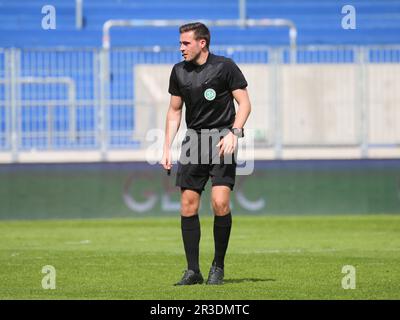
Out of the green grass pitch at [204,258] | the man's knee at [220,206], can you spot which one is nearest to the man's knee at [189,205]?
the man's knee at [220,206]

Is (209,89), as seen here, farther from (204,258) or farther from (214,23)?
(214,23)

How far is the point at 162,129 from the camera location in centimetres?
2114

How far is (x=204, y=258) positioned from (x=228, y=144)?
3.23 meters

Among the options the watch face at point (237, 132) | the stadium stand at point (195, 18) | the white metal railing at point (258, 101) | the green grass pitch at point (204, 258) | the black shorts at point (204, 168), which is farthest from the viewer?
the stadium stand at point (195, 18)

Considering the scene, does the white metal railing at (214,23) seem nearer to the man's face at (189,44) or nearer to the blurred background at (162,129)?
the blurred background at (162,129)

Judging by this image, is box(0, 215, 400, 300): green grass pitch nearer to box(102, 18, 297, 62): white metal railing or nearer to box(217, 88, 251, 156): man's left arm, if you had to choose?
box(217, 88, 251, 156): man's left arm

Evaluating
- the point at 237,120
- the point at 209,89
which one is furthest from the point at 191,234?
the point at 209,89

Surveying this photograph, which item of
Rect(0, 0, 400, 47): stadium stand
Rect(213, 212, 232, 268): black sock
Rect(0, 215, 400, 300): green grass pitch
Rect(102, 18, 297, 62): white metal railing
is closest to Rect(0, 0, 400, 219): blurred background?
Rect(0, 215, 400, 300): green grass pitch

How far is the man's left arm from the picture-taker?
972 cm

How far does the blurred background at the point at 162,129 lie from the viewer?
802 inches

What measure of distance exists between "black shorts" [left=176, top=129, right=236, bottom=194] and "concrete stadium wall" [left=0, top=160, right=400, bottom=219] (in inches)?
401

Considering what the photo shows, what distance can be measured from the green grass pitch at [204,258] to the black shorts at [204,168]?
32.8 inches
